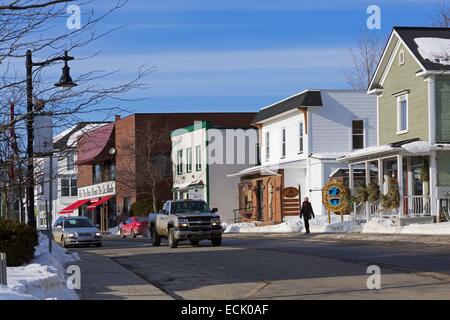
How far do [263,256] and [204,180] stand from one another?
34226mm

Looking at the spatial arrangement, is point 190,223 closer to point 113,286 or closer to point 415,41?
point 113,286

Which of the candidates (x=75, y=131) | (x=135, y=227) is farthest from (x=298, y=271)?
(x=135, y=227)

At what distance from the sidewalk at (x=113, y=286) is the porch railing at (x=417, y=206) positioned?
17505mm

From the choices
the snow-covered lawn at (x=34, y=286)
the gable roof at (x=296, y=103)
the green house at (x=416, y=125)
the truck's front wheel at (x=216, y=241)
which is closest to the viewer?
the snow-covered lawn at (x=34, y=286)

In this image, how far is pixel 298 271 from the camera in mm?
17984

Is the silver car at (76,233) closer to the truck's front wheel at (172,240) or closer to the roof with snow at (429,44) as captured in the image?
the truck's front wheel at (172,240)

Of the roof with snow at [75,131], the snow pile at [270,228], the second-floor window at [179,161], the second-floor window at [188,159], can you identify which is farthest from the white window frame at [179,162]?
the roof with snow at [75,131]

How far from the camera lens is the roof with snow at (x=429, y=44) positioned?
112 feet

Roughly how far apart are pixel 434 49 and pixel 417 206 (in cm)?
681

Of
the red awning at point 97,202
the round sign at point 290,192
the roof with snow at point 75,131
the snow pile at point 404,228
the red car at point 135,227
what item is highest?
the roof with snow at point 75,131

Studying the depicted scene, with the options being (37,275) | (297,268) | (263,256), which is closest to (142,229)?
(263,256)

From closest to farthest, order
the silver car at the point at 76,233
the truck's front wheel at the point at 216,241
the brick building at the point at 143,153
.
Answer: the truck's front wheel at the point at 216,241 → the silver car at the point at 76,233 → the brick building at the point at 143,153

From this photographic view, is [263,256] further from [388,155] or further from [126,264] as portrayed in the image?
[388,155]

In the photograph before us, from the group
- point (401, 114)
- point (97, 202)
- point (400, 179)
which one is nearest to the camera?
point (400, 179)
